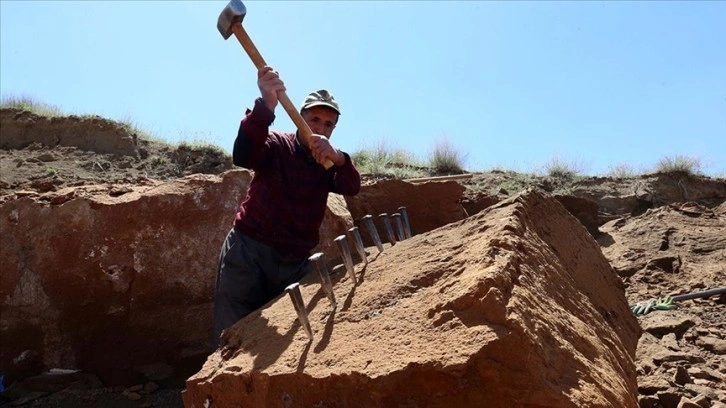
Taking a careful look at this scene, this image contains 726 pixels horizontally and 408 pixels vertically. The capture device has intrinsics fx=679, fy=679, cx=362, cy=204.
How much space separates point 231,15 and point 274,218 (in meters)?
0.87

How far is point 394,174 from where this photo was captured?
8430mm

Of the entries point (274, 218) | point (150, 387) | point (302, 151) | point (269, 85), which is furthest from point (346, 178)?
point (150, 387)

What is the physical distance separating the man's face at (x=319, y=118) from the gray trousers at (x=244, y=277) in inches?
22.0

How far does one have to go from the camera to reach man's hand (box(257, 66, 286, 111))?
8.80 ft

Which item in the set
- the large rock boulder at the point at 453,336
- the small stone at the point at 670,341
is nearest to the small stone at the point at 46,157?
A: the large rock boulder at the point at 453,336

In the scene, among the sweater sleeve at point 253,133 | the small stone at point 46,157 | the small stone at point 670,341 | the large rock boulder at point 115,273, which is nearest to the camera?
the sweater sleeve at point 253,133

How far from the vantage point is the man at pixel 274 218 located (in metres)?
2.79

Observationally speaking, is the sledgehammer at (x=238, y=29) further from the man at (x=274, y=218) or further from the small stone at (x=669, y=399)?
the small stone at (x=669, y=399)

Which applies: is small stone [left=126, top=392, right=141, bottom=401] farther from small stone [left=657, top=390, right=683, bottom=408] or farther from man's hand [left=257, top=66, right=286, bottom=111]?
small stone [left=657, top=390, right=683, bottom=408]

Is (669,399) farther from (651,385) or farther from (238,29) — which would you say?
(238,29)

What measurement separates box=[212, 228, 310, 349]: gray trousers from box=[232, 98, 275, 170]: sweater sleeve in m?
0.36

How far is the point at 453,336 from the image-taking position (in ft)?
5.34

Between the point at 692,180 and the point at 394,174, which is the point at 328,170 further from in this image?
the point at 692,180

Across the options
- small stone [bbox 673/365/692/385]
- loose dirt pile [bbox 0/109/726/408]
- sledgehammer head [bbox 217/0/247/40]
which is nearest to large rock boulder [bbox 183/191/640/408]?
loose dirt pile [bbox 0/109/726/408]
